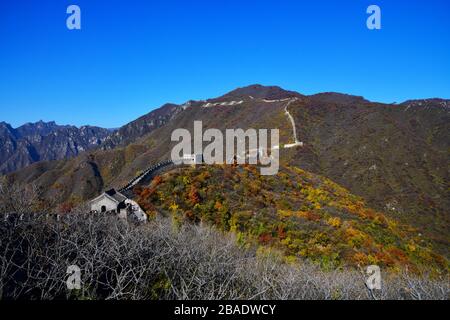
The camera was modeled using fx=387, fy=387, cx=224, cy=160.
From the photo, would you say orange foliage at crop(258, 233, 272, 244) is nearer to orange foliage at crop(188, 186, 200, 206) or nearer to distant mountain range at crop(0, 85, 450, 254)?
orange foliage at crop(188, 186, 200, 206)

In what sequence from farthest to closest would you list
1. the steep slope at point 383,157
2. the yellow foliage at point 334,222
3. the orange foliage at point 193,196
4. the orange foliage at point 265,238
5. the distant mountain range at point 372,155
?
the distant mountain range at point 372,155 → the steep slope at point 383,157 → the yellow foliage at point 334,222 → the orange foliage at point 193,196 → the orange foliage at point 265,238

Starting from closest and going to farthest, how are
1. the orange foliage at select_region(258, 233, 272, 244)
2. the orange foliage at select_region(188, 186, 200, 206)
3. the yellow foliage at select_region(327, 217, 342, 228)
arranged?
1. the orange foliage at select_region(258, 233, 272, 244)
2. the orange foliage at select_region(188, 186, 200, 206)
3. the yellow foliage at select_region(327, 217, 342, 228)

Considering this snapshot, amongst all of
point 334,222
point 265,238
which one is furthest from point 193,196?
point 334,222

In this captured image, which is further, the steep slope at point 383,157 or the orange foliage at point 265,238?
the steep slope at point 383,157

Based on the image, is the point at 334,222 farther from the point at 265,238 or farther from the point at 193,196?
the point at 193,196

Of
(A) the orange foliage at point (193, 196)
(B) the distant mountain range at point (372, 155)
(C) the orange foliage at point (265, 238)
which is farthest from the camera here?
(B) the distant mountain range at point (372, 155)

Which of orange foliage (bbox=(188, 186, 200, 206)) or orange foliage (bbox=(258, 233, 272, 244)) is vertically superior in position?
orange foliage (bbox=(188, 186, 200, 206))

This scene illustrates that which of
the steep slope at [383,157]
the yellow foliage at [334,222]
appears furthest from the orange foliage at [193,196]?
the steep slope at [383,157]

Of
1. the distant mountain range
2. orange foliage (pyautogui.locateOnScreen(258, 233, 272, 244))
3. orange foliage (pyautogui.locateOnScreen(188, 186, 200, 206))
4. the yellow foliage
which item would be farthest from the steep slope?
orange foliage (pyautogui.locateOnScreen(188, 186, 200, 206))

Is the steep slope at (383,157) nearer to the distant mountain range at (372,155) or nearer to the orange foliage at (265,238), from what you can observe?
the distant mountain range at (372,155)

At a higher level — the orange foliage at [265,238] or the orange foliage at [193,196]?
the orange foliage at [193,196]

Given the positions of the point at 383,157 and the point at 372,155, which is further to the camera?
the point at 372,155
